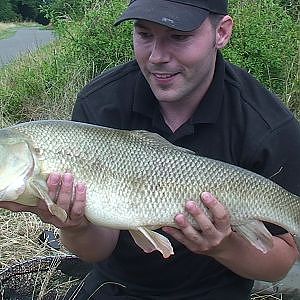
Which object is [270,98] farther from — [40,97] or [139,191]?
[40,97]

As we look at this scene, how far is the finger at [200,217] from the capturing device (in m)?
2.02

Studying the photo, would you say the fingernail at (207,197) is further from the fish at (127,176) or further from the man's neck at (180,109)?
the man's neck at (180,109)

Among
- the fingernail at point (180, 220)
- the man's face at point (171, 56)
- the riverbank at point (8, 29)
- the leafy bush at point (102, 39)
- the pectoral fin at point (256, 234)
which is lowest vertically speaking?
the riverbank at point (8, 29)

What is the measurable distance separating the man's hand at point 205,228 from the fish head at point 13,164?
0.47 m

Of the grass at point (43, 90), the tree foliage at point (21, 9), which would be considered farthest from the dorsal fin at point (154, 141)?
the tree foliage at point (21, 9)

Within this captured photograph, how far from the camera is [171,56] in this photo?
7.38ft

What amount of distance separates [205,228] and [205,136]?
414 millimetres

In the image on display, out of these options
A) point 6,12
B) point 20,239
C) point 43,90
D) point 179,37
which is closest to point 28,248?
point 20,239

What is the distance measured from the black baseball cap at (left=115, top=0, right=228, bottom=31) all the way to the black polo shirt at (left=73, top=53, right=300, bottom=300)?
231 millimetres

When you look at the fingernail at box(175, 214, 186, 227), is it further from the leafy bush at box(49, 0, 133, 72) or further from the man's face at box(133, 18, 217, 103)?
the leafy bush at box(49, 0, 133, 72)

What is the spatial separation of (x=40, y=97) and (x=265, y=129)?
4.04 meters

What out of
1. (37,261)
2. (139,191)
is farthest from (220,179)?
(37,261)

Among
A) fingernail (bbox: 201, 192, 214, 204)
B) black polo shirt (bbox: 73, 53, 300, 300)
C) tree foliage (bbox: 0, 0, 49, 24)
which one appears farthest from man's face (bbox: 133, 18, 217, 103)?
tree foliage (bbox: 0, 0, 49, 24)

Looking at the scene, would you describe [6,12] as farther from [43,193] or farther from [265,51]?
[43,193]
